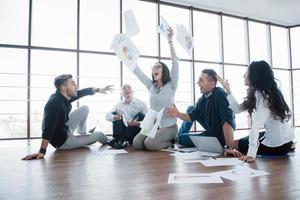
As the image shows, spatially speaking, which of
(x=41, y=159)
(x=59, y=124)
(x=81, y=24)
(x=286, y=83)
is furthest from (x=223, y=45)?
(x=41, y=159)

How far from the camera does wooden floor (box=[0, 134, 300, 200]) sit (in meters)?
1.13

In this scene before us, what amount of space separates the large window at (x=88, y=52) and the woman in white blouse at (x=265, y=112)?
1.57 meters

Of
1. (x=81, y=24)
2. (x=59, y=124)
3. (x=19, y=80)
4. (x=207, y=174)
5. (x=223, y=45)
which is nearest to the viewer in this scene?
(x=207, y=174)

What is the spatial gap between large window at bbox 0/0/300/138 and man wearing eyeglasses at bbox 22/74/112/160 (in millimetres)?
1034

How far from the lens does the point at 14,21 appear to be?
416 cm

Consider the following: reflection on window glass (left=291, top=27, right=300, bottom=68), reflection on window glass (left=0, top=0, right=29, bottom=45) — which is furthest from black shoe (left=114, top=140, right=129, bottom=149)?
reflection on window glass (left=291, top=27, right=300, bottom=68)

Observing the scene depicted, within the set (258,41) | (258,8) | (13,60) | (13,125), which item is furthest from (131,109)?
(258,41)

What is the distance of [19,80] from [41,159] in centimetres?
248

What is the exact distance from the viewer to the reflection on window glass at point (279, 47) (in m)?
6.79

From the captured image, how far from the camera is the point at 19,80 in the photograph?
13.5 feet

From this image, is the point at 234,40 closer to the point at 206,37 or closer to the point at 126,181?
the point at 206,37

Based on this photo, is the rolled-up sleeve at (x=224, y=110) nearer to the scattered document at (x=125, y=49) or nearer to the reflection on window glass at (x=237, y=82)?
the scattered document at (x=125, y=49)

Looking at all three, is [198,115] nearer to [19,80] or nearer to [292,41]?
[19,80]

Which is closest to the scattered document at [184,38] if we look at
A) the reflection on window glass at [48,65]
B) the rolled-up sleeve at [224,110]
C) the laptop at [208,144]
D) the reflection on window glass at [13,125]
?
the rolled-up sleeve at [224,110]
